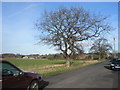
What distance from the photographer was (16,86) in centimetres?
518

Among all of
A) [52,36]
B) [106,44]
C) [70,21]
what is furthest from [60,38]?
[106,44]

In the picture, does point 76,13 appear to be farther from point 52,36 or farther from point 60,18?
point 52,36

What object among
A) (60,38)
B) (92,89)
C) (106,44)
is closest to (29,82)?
(92,89)

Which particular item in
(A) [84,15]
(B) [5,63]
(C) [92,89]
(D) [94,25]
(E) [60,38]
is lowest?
(C) [92,89]

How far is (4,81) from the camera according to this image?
4.65 metres

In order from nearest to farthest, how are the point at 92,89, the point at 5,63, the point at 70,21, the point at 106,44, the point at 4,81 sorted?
the point at 4,81, the point at 5,63, the point at 92,89, the point at 70,21, the point at 106,44

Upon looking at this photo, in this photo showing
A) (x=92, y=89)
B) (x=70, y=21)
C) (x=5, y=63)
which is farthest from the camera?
(x=70, y=21)

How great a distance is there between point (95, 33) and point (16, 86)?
21.3 m

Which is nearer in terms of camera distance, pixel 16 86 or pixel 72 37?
pixel 16 86

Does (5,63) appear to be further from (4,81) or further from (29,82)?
(29,82)

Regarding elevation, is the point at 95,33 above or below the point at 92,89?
above

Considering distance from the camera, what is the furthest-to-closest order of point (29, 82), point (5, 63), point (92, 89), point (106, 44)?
point (106, 44) < point (92, 89) < point (29, 82) < point (5, 63)

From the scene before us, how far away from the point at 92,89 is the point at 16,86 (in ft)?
11.6

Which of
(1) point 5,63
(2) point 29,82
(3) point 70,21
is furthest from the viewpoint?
(3) point 70,21
